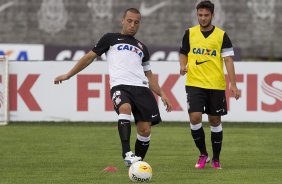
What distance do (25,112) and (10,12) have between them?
18222 millimetres

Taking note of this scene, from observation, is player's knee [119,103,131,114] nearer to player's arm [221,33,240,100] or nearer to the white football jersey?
the white football jersey

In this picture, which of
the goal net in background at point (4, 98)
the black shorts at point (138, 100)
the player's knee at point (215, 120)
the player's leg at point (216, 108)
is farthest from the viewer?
the goal net in background at point (4, 98)

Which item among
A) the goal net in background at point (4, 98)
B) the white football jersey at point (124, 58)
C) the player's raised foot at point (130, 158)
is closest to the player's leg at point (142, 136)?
the white football jersey at point (124, 58)

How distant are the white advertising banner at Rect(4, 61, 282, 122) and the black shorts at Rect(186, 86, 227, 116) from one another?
8609 mm

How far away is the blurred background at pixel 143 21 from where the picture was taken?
3797 centimetres

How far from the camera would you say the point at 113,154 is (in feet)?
45.0

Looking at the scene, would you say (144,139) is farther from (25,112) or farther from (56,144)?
(25,112)

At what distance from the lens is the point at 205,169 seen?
1164 cm

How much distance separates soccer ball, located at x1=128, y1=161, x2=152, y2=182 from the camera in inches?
388

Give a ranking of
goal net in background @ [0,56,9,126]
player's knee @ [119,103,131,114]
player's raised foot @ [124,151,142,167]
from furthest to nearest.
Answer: goal net in background @ [0,56,9,126] → player's knee @ [119,103,131,114] → player's raised foot @ [124,151,142,167]

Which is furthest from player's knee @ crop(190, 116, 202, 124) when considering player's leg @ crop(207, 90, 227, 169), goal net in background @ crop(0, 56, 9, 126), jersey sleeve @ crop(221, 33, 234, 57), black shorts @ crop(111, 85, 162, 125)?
goal net in background @ crop(0, 56, 9, 126)

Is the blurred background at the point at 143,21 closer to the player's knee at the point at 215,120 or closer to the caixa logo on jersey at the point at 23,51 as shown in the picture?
the caixa logo on jersey at the point at 23,51

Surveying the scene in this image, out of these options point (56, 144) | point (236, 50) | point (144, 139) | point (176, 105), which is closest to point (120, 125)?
point (144, 139)

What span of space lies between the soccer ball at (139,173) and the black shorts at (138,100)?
99cm
